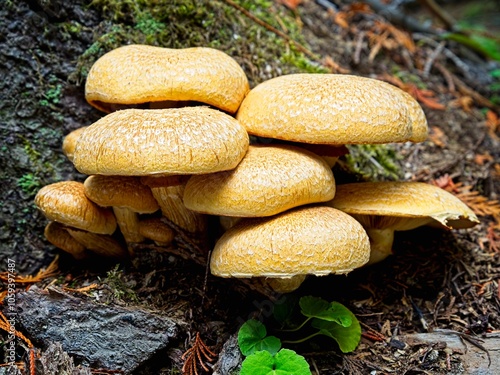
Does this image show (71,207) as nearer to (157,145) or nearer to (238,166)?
(157,145)

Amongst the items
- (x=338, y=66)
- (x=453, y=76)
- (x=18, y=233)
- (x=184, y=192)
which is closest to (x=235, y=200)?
(x=184, y=192)

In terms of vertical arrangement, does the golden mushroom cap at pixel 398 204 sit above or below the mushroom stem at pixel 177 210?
above

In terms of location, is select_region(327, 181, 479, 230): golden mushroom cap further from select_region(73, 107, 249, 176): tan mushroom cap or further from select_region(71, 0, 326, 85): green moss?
select_region(71, 0, 326, 85): green moss

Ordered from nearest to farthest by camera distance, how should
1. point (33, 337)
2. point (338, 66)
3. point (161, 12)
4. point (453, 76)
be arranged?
point (33, 337) → point (161, 12) → point (338, 66) → point (453, 76)

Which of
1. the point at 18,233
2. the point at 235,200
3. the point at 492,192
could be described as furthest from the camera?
the point at 492,192

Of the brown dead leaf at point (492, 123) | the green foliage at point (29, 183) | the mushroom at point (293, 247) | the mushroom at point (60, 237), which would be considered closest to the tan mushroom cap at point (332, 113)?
the mushroom at point (293, 247)

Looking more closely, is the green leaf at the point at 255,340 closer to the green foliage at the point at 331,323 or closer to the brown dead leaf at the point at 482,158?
the green foliage at the point at 331,323

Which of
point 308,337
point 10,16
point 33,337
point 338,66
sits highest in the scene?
point 10,16

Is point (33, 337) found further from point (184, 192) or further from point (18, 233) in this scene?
point (184, 192)
